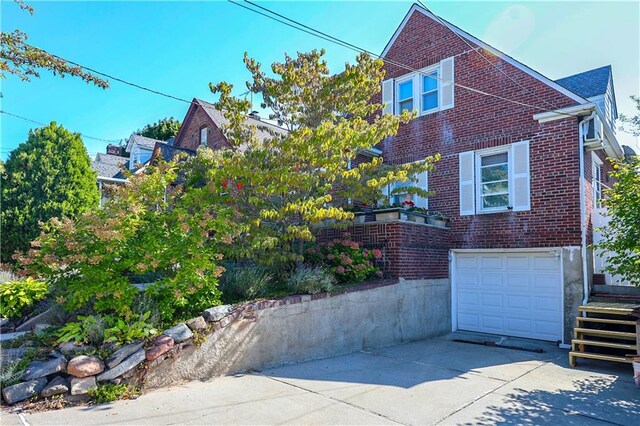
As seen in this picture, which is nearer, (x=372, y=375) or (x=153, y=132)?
(x=372, y=375)

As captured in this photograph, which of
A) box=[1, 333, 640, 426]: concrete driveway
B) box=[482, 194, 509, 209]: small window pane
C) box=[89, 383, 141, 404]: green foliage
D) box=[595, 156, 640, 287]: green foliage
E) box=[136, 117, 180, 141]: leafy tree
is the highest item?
box=[136, 117, 180, 141]: leafy tree

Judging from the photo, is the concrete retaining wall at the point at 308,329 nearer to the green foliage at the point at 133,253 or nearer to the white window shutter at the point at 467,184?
the green foliage at the point at 133,253

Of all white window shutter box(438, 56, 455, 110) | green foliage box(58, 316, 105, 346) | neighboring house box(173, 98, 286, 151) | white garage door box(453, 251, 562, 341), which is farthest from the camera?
neighboring house box(173, 98, 286, 151)

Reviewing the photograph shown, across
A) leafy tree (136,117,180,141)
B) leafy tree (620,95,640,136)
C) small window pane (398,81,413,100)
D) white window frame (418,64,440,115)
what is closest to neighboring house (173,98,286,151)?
small window pane (398,81,413,100)

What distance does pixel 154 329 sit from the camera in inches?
207

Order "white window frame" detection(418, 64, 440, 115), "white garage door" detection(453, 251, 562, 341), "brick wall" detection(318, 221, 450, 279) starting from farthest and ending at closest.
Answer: "white window frame" detection(418, 64, 440, 115) < "white garage door" detection(453, 251, 562, 341) < "brick wall" detection(318, 221, 450, 279)

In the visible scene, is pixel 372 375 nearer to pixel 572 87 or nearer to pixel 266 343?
pixel 266 343

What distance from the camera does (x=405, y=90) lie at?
1197 centimetres

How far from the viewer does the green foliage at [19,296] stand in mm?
6062

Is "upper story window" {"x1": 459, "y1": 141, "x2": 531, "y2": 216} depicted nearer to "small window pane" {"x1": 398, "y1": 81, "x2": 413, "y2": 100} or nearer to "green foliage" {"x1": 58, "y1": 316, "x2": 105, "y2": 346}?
"small window pane" {"x1": 398, "y1": 81, "x2": 413, "y2": 100}

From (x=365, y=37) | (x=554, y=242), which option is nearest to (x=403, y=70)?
(x=365, y=37)

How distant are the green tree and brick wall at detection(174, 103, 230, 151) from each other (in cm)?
603

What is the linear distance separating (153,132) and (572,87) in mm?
31225

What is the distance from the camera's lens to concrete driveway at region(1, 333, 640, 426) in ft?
14.1
